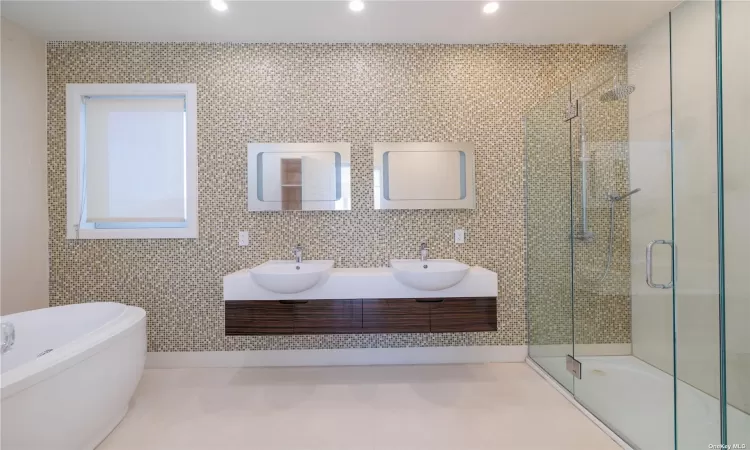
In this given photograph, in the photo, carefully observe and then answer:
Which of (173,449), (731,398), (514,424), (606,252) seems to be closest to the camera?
(731,398)

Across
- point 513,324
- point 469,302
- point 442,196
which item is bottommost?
point 513,324

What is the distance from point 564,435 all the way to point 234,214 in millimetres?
2707

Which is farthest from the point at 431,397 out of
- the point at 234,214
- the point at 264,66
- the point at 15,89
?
the point at 15,89

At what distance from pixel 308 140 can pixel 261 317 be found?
144 cm

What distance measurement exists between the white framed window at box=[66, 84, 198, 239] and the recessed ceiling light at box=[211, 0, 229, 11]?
0.68 meters

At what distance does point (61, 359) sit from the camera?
1422 millimetres

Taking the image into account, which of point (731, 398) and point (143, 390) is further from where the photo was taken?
point (143, 390)

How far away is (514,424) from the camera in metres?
1.90

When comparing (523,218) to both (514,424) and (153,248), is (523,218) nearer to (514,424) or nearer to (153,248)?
(514,424)

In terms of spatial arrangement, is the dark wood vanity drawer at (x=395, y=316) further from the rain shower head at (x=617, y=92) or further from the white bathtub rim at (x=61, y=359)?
the rain shower head at (x=617, y=92)

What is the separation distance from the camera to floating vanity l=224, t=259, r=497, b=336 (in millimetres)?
2168

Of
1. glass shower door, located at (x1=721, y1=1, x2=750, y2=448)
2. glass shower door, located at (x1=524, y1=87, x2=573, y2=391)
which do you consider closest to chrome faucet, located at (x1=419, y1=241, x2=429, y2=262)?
glass shower door, located at (x1=524, y1=87, x2=573, y2=391)

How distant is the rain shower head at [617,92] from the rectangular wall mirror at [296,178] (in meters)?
1.76

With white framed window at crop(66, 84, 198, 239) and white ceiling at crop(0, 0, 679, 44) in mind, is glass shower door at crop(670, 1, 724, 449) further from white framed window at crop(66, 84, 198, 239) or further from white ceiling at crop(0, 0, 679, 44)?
white framed window at crop(66, 84, 198, 239)
